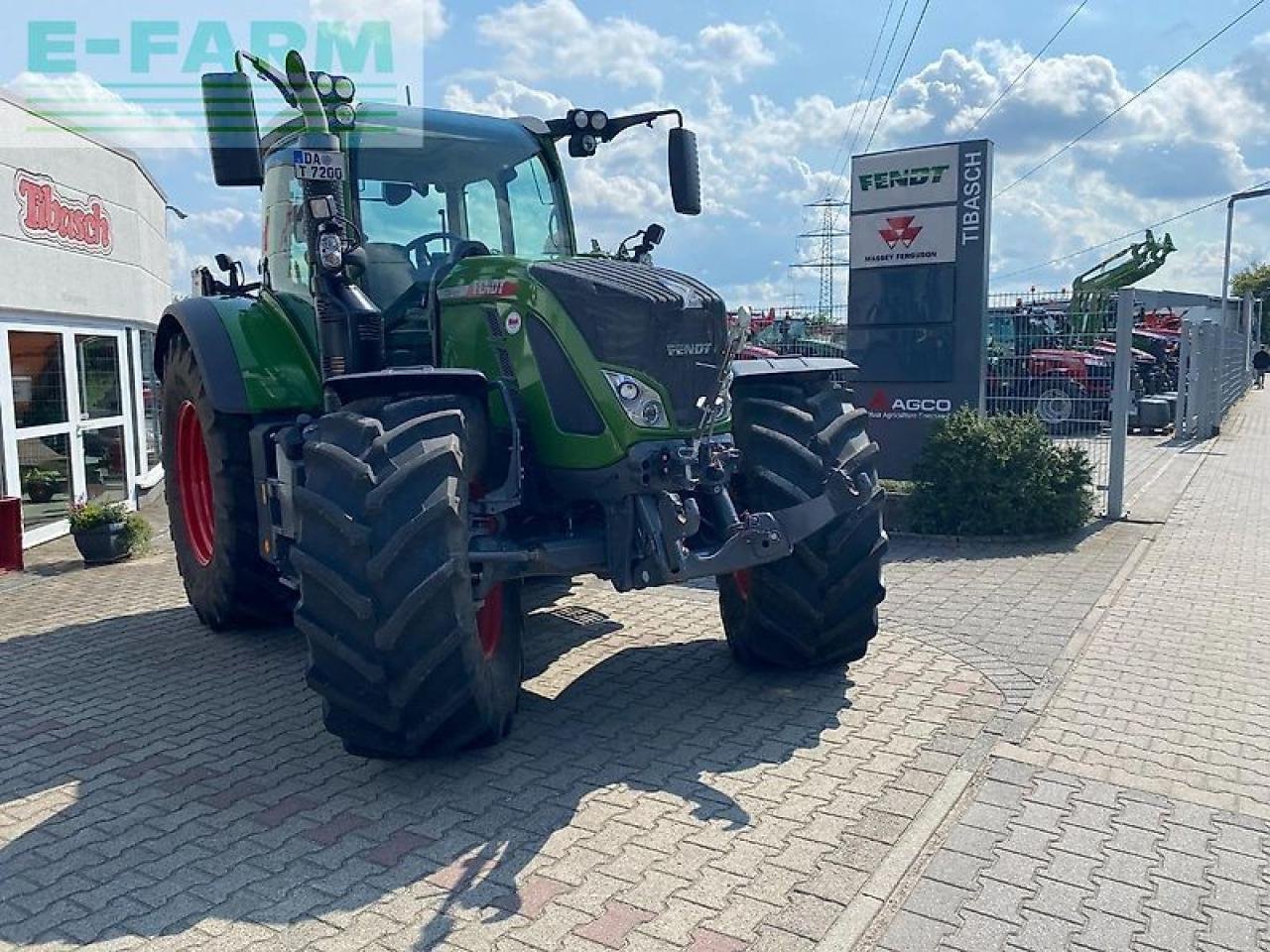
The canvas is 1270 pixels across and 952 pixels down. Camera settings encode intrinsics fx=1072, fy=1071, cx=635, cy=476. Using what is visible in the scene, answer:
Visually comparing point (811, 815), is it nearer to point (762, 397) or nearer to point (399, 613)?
point (399, 613)

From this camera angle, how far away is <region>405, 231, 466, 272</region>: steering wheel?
17.2 feet

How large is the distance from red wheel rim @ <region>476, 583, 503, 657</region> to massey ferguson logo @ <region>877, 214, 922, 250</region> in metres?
7.13

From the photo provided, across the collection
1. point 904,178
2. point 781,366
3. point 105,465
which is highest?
point 904,178

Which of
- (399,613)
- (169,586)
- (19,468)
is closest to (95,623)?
(169,586)

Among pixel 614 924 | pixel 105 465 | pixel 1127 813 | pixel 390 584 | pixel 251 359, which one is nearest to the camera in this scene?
pixel 614 924

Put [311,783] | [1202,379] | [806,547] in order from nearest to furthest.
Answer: [311,783]
[806,547]
[1202,379]

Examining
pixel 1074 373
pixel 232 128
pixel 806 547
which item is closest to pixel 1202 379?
pixel 1074 373

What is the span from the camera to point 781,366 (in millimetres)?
5328

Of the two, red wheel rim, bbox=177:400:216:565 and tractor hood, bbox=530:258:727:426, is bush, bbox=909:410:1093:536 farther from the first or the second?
Answer: red wheel rim, bbox=177:400:216:565

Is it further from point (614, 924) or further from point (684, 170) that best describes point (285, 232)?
point (614, 924)

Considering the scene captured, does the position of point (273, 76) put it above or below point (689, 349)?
above

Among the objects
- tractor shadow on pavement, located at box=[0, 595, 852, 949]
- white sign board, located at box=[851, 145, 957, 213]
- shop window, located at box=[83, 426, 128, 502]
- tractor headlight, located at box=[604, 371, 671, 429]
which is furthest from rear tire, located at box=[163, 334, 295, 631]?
white sign board, located at box=[851, 145, 957, 213]

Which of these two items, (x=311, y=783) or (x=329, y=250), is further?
(x=329, y=250)

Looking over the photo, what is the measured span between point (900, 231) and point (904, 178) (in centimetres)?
50
